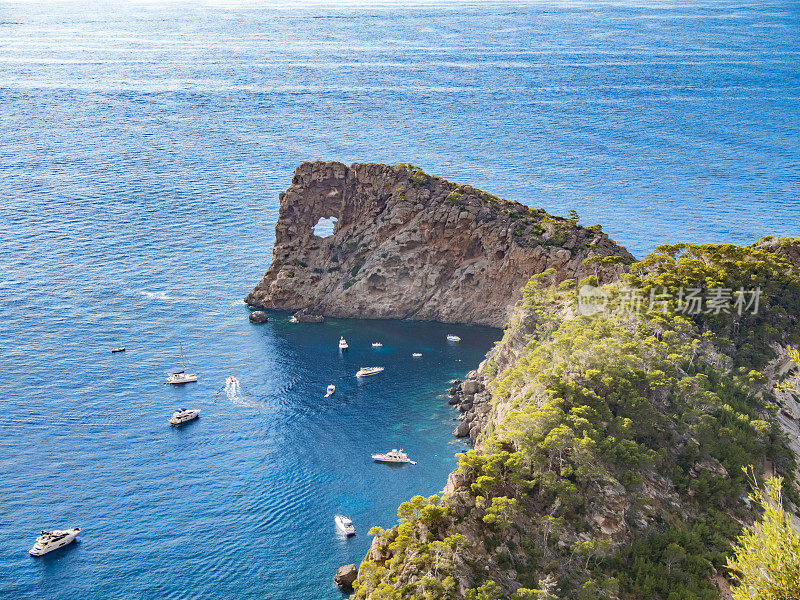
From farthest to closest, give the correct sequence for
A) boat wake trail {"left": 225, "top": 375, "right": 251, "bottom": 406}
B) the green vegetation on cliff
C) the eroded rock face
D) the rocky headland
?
1. the eroded rock face
2. boat wake trail {"left": 225, "top": 375, "right": 251, "bottom": 406}
3. the rocky headland
4. the green vegetation on cliff

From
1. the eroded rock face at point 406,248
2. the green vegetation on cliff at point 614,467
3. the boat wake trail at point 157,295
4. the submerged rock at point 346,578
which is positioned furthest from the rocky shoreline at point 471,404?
the boat wake trail at point 157,295

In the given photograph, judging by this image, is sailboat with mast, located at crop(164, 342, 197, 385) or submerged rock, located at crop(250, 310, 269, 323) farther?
submerged rock, located at crop(250, 310, 269, 323)

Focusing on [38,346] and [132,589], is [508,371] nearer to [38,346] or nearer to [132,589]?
[132,589]

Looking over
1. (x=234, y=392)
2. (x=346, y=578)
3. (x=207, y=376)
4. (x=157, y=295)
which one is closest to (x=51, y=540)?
(x=346, y=578)

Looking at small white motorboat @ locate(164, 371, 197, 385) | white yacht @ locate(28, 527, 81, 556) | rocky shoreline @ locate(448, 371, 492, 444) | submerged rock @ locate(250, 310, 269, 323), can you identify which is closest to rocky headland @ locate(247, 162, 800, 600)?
rocky shoreline @ locate(448, 371, 492, 444)

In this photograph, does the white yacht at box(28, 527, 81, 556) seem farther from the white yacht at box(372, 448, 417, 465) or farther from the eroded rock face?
the eroded rock face

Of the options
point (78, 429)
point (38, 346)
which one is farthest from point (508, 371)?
point (38, 346)
